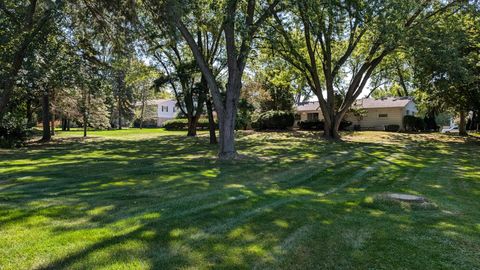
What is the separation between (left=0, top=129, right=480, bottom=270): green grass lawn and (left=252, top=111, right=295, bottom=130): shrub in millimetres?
23120

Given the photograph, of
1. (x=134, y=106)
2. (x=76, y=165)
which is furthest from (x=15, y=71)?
(x=134, y=106)

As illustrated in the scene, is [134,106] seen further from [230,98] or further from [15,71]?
[230,98]

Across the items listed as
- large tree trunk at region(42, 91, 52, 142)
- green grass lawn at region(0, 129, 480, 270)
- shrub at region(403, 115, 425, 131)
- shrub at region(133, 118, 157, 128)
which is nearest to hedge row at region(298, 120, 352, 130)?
shrub at region(403, 115, 425, 131)

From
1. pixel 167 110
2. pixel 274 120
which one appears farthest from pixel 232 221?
pixel 167 110

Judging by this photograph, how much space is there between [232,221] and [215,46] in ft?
67.1

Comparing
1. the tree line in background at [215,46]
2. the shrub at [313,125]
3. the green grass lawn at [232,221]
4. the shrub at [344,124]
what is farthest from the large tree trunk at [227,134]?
the shrub at [344,124]

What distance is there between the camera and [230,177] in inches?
357

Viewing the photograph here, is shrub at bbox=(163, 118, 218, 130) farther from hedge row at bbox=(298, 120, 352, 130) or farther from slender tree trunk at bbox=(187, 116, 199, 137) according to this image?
slender tree trunk at bbox=(187, 116, 199, 137)

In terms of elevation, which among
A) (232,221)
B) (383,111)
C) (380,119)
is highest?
(383,111)

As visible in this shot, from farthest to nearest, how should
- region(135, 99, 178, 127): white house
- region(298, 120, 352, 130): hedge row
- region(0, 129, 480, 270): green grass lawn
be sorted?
region(135, 99, 178, 127): white house
region(298, 120, 352, 130): hedge row
region(0, 129, 480, 270): green grass lawn

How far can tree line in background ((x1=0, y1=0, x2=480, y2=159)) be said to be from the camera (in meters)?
12.7

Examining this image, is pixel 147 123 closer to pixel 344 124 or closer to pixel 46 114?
pixel 344 124

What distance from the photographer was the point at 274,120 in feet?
107

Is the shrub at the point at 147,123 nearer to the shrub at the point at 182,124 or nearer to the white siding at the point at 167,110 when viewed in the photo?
the white siding at the point at 167,110
